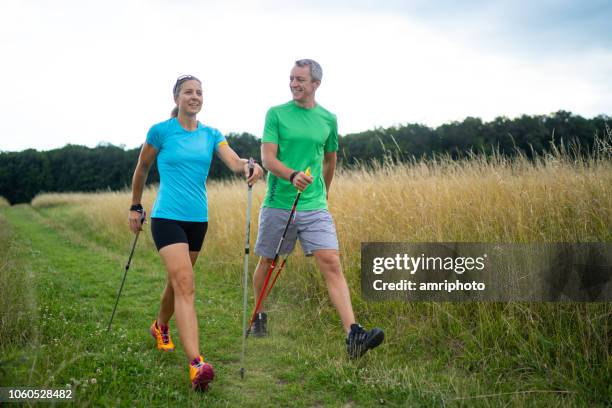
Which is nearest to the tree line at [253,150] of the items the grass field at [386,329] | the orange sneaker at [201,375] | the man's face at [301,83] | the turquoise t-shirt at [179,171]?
the grass field at [386,329]

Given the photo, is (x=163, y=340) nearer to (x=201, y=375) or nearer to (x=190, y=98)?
(x=201, y=375)

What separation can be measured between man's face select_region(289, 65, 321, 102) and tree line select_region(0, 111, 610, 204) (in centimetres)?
1091

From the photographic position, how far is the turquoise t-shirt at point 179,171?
3699 millimetres

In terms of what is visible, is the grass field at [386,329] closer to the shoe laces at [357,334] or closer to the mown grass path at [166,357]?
the mown grass path at [166,357]

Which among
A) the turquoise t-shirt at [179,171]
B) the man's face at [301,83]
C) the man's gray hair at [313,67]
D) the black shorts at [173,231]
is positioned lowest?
the black shorts at [173,231]

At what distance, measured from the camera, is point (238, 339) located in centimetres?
474

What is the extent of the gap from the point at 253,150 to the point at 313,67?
3756 centimetres

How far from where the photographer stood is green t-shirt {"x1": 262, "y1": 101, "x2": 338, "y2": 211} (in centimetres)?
426

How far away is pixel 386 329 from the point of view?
15.0 feet

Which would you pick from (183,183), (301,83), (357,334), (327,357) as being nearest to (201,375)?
(327,357)

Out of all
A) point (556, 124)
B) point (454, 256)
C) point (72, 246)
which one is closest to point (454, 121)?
point (556, 124)

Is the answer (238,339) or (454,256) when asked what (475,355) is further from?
(238,339)

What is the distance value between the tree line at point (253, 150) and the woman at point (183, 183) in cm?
1145

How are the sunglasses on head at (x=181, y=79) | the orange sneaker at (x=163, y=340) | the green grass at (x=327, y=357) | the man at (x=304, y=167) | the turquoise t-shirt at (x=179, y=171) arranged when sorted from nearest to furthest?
the green grass at (x=327, y=357) < the turquoise t-shirt at (x=179, y=171) < the sunglasses on head at (x=181, y=79) < the man at (x=304, y=167) < the orange sneaker at (x=163, y=340)
